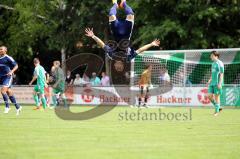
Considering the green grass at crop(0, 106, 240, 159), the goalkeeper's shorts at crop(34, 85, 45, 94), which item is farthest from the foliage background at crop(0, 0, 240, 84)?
→ the green grass at crop(0, 106, 240, 159)

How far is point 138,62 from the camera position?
112 ft

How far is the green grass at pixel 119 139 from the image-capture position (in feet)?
35.7

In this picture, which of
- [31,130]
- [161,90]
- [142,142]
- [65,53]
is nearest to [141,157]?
[142,142]

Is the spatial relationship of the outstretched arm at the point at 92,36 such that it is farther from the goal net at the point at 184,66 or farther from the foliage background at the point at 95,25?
the foliage background at the point at 95,25

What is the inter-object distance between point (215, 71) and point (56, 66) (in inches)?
339

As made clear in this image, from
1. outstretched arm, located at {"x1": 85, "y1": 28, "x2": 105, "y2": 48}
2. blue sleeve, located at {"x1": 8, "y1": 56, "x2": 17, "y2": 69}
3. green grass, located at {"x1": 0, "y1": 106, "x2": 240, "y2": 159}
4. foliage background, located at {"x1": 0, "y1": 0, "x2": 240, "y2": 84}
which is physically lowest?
Result: green grass, located at {"x1": 0, "y1": 106, "x2": 240, "y2": 159}

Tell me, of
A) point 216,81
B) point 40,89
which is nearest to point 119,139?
point 216,81

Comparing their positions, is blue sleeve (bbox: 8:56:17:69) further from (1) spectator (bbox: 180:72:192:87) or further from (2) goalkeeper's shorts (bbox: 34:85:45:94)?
(1) spectator (bbox: 180:72:192:87)

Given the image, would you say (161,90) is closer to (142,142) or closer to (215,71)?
(215,71)

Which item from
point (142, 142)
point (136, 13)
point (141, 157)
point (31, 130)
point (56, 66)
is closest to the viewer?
point (141, 157)

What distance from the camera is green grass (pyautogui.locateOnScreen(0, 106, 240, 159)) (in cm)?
1089

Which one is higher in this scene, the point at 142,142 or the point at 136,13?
Answer: the point at 136,13

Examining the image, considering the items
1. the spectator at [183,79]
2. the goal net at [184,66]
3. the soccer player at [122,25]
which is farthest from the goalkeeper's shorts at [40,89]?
the soccer player at [122,25]

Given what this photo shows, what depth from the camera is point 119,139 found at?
43.8 ft
